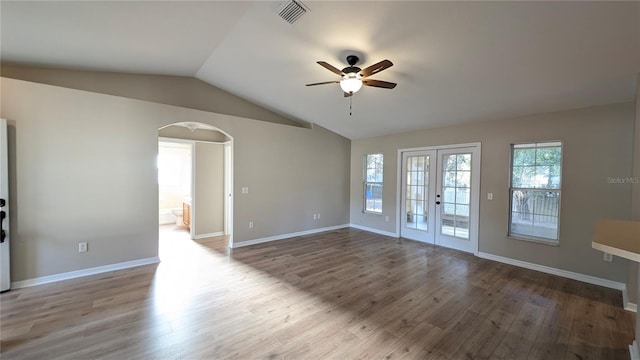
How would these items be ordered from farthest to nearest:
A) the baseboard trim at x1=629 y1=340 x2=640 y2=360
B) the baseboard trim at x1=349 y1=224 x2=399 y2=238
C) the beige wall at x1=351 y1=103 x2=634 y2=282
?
the baseboard trim at x1=349 y1=224 x2=399 y2=238 < the beige wall at x1=351 y1=103 x2=634 y2=282 < the baseboard trim at x1=629 y1=340 x2=640 y2=360

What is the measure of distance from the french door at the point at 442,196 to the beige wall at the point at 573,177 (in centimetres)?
20

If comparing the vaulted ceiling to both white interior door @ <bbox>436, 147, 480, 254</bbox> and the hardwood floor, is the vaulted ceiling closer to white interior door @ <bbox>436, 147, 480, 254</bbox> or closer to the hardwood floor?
white interior door @ <bbox>436, 147, 480, 254</bbox>

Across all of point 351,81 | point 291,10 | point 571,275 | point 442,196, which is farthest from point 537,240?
point 291,10

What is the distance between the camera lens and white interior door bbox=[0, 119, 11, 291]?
9.69ft

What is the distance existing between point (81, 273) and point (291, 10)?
173 inches

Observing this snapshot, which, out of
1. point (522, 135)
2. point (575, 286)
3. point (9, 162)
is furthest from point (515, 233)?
point (9, 162)

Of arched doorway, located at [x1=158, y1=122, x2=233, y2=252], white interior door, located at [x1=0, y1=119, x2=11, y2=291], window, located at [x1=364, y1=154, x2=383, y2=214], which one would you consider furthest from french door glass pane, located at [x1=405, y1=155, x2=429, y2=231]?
white interior door, located at [x1=0, y1=119, x2=11, y2=291]

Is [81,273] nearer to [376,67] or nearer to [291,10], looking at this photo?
[291,10]

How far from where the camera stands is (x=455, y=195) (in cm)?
496

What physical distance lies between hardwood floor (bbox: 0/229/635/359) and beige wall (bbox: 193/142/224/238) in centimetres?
166

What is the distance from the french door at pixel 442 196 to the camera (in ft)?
15.5

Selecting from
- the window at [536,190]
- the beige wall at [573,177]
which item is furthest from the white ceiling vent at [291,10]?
the window at [536,190]

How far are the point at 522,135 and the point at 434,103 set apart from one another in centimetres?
148

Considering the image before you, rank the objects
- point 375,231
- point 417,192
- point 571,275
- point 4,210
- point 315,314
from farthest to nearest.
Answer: point 375,231, point 417,192, point 571,275, point 4,210, point 315,314
